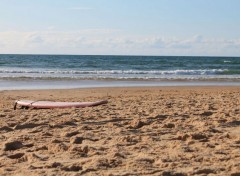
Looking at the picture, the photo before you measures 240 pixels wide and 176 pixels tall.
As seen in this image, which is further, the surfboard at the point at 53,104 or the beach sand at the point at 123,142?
the surfboard at the point at 53,104

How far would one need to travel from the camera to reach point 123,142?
5.48 meters

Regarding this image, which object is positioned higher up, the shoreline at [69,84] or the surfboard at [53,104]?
the surfboard at [53,104]

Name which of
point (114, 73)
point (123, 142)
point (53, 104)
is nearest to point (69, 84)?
point (53, 104)

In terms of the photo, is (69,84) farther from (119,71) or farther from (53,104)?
(119,71)

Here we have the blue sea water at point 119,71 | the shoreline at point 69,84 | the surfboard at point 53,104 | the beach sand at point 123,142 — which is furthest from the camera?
the blue sea water at point 119,71

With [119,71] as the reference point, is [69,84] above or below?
below

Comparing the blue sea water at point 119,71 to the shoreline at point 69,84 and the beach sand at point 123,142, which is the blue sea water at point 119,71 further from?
the beach sand at point 123,142

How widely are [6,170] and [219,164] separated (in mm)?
2230

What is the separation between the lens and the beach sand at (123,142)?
4.25 m

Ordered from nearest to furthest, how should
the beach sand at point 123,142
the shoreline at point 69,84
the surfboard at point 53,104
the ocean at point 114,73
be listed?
the beach sand at point 123,142 → the surfboard at point 53,104 → the shoreline at point 69,84 → the ocean at point 114,73

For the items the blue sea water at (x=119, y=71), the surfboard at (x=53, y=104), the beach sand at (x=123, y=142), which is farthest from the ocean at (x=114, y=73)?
the beach sand at (x=123, y=142)

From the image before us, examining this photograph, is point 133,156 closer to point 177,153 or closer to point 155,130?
point 177,153

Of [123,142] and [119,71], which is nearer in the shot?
[123,142]

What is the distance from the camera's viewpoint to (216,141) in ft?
18.0
